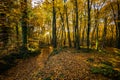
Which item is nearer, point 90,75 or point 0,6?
point 0,6

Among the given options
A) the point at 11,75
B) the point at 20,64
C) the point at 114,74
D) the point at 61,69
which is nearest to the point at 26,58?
the point at 20,64

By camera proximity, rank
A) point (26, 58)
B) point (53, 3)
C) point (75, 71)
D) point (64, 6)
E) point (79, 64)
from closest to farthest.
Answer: point (75, 71), point (79, 64), point (26, 58), point (53, 3), point (64, 6)

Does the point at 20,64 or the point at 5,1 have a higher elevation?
the point at 5,1

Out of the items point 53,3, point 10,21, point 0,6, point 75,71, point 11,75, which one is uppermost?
point 53,3

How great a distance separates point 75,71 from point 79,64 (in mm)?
1520

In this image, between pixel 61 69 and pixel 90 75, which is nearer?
pixel 90 75

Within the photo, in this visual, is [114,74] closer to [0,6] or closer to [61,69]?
[61,69]

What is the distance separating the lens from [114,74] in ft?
30.7

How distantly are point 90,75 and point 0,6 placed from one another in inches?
276

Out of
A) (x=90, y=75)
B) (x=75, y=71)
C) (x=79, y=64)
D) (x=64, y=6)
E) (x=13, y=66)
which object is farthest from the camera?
(x=64, y=6)

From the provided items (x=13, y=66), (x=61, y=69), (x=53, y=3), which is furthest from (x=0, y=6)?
(x=53, y=3)

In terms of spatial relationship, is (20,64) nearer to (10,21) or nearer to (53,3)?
(10,21)

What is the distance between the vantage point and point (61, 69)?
10.1 metres

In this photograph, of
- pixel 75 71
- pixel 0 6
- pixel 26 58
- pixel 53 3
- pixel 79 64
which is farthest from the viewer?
pixel 53 3
